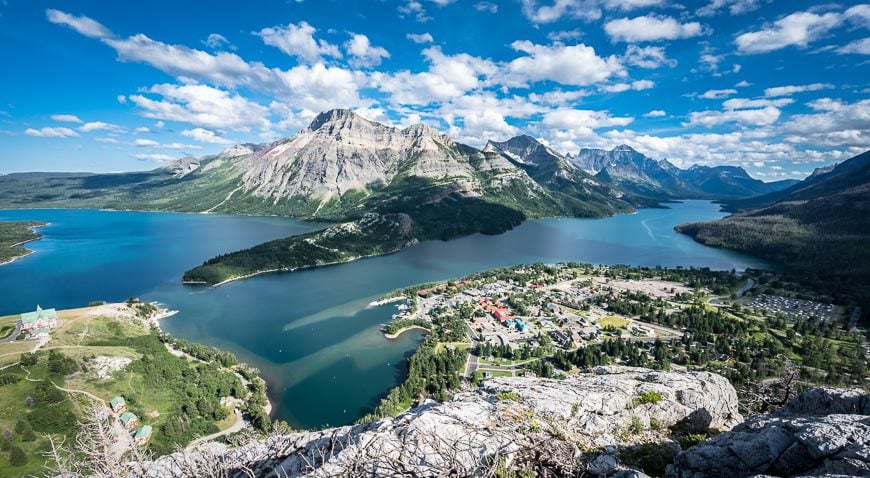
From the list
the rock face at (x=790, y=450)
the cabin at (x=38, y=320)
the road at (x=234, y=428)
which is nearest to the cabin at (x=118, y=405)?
the road at (x=234, y=428)

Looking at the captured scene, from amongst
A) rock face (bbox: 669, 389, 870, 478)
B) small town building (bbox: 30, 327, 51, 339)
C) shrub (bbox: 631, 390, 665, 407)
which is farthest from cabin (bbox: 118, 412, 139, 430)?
rock face (bbox: 669, 389, 870, 478)

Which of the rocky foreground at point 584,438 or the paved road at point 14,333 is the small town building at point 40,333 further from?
the rocky foreground at point 584,438

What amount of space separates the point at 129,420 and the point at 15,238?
161243 millimetres

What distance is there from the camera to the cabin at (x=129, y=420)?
103 ft

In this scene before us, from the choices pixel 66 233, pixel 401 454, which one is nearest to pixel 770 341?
pixel 401 454

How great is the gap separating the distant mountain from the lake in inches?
337

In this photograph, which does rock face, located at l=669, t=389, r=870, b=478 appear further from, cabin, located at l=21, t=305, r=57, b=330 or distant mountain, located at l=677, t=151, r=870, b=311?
distant mountain, located at l=677, t=151, r=870, b=311

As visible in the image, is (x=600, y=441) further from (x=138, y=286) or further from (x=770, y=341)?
(x=138, y=286)

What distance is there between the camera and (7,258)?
107000 millimetres

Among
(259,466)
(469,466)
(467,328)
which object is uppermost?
(469,466)

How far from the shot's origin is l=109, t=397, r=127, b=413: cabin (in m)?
32.7

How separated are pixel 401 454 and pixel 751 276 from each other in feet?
391

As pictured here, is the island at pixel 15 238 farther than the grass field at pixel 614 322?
Yes

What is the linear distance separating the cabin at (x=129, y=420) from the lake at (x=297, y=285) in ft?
37.5
